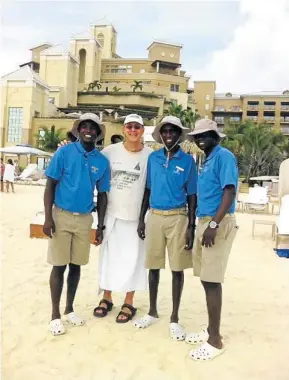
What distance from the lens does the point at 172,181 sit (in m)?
3.39

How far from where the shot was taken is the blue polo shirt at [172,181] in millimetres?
3395

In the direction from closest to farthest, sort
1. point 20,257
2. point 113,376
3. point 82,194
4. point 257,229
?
point 113,376 → point 82,194 → point 20,257 → point 257,229

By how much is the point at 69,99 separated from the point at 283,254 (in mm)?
46542

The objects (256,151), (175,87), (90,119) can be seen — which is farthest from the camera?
(175,87)

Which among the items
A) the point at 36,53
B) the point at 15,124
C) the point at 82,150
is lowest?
the point at 82,150

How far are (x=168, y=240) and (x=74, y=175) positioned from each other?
902mm

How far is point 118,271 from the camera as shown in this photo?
147 inches

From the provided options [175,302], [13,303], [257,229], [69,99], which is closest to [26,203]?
[257,229]

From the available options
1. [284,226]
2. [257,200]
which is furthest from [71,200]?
[257,200]

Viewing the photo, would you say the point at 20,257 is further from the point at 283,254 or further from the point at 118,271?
the point at 283,254

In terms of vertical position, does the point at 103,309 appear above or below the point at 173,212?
below

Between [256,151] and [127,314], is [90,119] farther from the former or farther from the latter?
[256,151]

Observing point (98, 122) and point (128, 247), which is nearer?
point (98, 122)

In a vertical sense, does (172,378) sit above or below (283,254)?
below
